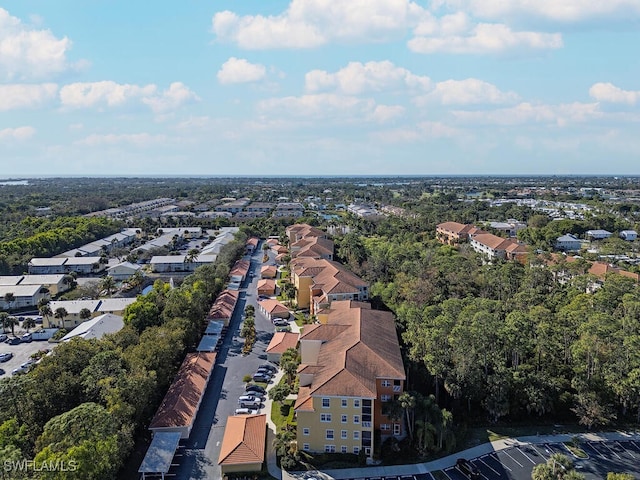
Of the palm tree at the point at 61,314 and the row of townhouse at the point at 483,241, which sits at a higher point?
the row of townhouse at the point at 483,241

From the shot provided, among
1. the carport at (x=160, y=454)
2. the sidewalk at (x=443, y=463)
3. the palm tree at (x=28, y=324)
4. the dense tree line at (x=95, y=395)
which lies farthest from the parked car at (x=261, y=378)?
the palm tree at (x=28, y=324)

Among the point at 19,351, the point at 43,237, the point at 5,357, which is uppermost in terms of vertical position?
the point at 43,237

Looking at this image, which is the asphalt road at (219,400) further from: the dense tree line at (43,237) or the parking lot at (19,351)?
the dense tree line at (43,237)

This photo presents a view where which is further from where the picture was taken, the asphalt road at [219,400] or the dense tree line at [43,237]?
the dense tree line at [43,237]

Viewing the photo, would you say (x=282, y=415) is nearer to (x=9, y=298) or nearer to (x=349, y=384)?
(x=349, y=384)

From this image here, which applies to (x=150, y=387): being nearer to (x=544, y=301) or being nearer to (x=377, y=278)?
(x=377, y=278)

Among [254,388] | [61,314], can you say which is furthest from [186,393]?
[61,314]
